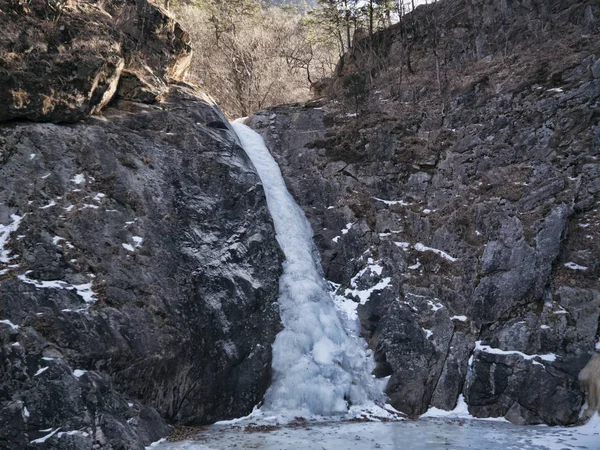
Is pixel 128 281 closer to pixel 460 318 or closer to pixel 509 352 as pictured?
pixel 460 318

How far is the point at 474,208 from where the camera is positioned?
578 inches

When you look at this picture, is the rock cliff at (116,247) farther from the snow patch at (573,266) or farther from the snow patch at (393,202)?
the snow patch at (573,266)

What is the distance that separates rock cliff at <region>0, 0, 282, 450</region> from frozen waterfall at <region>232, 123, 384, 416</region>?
0.47 metres

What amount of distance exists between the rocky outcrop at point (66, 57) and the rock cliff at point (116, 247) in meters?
0.05

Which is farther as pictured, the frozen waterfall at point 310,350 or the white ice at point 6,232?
the frozen waterfall at point 310,350

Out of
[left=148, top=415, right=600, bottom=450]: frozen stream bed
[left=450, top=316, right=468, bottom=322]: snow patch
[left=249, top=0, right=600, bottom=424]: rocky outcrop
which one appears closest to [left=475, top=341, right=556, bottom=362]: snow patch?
[left=249, top=0, right=600, bottom=424]: rocky outcrop

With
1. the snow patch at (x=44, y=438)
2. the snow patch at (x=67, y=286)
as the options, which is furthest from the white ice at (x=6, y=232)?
the snow patch at (x=44, y=438)

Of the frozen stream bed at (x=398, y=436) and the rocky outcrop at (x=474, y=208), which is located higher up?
the rocky outcrop at (x=474, y=208)

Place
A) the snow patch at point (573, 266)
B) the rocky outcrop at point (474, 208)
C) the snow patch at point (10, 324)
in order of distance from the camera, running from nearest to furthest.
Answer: the snow patch at point (10, 324), the rocky outcrop at point (474, 208), the snow patch at point (573, 266)

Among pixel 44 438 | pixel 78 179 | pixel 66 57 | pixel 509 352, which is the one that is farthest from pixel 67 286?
pixel 509 352

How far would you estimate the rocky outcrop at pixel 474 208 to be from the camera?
11.5 m

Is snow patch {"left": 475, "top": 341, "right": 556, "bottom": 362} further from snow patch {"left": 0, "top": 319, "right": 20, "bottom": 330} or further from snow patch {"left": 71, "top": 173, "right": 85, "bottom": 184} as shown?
snow patch {"left": 71, "top": 173, "right": 85, "bottom": 184}

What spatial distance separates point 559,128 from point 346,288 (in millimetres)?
9006

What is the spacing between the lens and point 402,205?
53.3 feet
